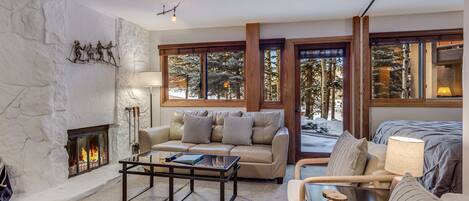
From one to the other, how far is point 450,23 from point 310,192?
4017 mm

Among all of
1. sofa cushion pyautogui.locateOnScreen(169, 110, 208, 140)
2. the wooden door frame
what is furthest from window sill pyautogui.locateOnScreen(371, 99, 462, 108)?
sofa cushion pyautogui.locateOnScreen(169, 110, 208, 140)

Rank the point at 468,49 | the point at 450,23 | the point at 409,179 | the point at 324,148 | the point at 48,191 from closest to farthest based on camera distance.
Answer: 1. the point at 409,179
2. the point at 468,49
3. the point at 48,191
4. the point at 450,23
5. the point at 324,148

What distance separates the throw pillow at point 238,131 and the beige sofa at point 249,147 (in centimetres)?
9

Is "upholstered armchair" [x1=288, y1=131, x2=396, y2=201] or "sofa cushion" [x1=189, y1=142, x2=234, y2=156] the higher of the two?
"upholstered armchair" [x1=288, y1=131, x2=396, y2=201]

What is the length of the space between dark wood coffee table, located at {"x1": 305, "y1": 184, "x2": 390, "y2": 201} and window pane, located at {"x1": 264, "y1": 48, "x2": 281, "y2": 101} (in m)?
2.96

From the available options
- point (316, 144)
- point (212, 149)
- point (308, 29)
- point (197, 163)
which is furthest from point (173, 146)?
point (308, 29)

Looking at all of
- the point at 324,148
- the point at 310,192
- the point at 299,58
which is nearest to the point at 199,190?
the point at 310,192

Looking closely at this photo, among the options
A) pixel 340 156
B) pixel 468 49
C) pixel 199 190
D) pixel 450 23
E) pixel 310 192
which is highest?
pixel 450 23

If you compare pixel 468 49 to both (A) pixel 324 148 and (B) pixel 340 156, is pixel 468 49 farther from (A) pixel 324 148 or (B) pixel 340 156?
(A) pixel 324 148

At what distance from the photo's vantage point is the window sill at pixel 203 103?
4.96 meters

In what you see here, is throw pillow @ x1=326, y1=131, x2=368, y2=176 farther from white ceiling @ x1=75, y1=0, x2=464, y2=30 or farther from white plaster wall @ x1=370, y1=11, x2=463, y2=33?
white plaster wall @ x1=370, y1=11, x2=463, y2=33

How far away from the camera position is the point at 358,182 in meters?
1.86

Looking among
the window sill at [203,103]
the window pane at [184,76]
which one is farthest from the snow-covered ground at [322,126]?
the window pane at [184,76]

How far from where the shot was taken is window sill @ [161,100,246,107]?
4.96m
